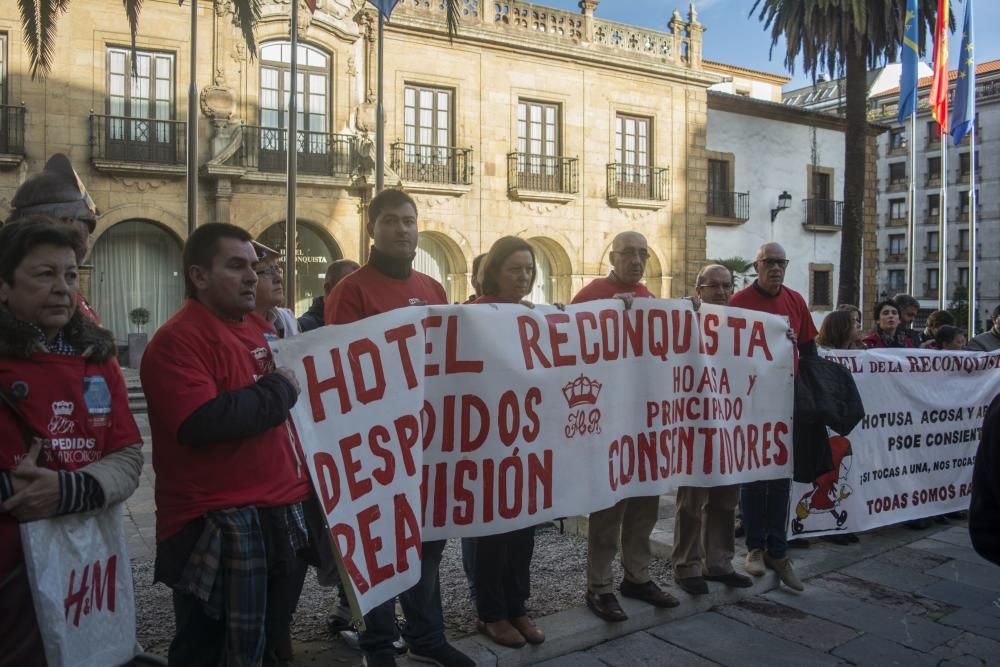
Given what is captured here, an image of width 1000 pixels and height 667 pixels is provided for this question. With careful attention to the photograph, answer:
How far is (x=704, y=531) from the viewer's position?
4.80 metres

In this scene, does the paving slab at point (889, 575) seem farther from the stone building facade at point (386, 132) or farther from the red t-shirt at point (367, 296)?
the stone building facade at point (386, 132)

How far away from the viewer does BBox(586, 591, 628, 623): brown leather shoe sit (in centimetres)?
406

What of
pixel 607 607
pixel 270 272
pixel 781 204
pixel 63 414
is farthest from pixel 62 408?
pixel 781 204

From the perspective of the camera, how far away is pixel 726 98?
85.6 feet

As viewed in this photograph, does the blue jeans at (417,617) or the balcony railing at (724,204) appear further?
the balcony railing at (724,204)

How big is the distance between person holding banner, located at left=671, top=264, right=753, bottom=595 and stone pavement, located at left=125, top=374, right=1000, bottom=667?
0.28ft

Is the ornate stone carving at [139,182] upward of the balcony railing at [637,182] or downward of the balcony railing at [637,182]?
downward

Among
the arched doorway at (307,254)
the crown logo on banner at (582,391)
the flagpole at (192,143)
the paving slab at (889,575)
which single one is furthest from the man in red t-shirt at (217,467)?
the arched doorway at (307,254)

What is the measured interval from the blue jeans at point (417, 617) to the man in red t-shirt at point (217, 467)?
23.3 inches

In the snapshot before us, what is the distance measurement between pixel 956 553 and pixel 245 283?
523 centimetres

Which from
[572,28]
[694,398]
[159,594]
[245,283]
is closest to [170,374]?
[245,283]

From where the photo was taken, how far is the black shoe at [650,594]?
4.31 meters

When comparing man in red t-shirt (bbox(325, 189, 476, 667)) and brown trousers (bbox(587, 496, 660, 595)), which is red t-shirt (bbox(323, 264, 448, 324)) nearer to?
man in red t-shirt (bbox(325, 189, 476, 667))

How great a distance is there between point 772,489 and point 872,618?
86 centimetres
